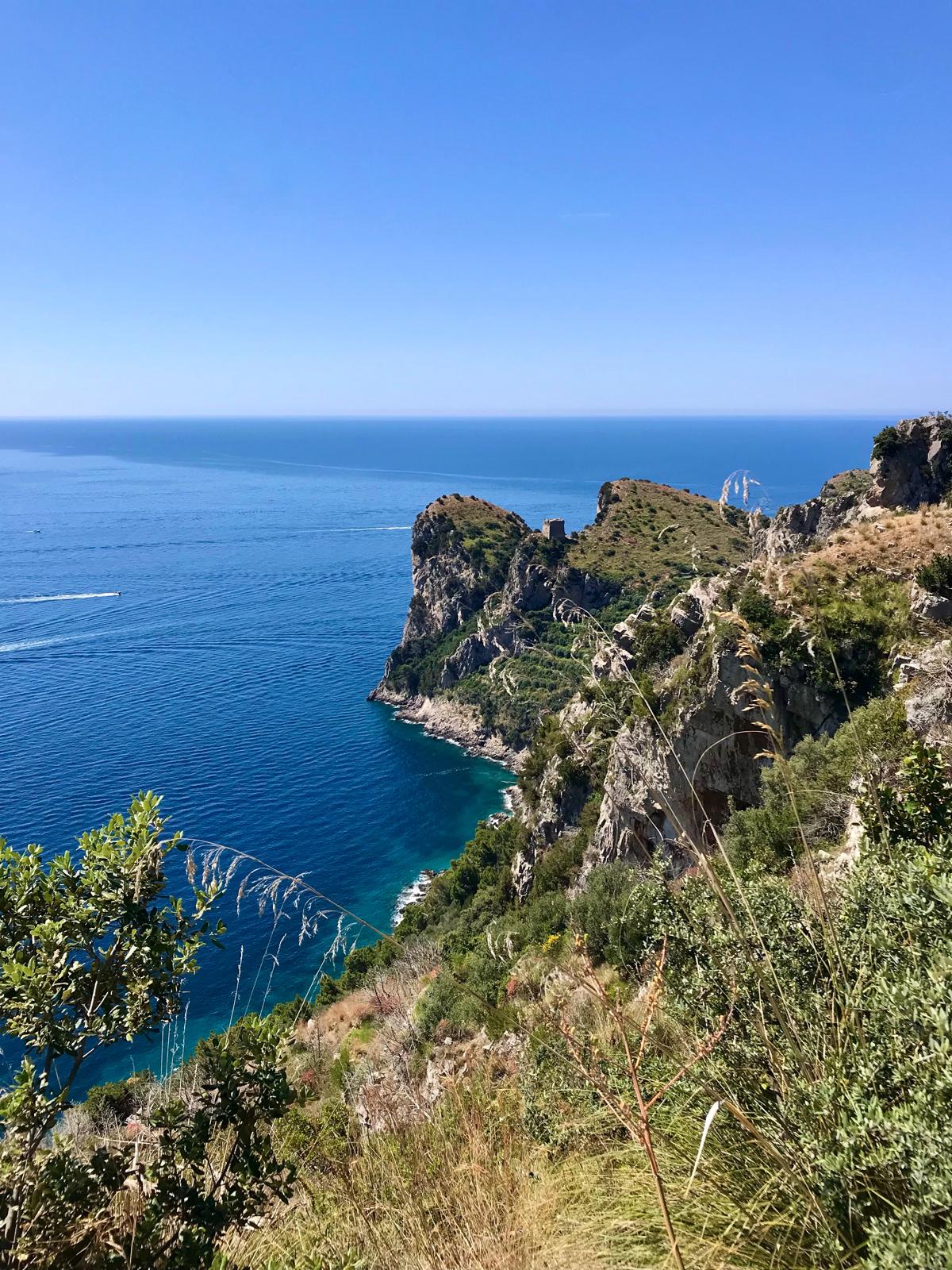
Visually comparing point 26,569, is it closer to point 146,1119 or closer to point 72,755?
point 72,755

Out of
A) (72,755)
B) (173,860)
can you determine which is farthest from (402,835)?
(72,755)

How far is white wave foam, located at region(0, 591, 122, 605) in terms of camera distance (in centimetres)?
9544

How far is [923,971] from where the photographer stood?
111 inches

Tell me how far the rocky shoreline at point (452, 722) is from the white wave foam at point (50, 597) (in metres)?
49.6

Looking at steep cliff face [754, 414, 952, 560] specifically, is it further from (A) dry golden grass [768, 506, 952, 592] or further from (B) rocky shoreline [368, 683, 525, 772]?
(B) rocky shoreline [368, 683, 525, 772]

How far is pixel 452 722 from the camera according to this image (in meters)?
69.2

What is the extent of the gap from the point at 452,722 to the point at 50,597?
66.1m

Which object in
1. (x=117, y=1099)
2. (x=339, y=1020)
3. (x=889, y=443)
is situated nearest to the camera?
(x=117, y=1099)

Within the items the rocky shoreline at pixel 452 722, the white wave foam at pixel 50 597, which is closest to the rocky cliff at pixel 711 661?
the rocky shoreline at pixel 452 722

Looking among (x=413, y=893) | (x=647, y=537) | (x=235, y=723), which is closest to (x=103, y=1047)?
(x=413, y=893)

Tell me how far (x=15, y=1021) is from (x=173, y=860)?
45267mm

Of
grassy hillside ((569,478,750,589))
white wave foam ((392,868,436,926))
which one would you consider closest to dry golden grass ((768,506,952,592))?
white wave foam ((392,868,436,926))

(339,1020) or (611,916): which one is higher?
(611,916)

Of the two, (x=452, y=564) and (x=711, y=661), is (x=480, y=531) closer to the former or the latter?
(x=452, y=564)
